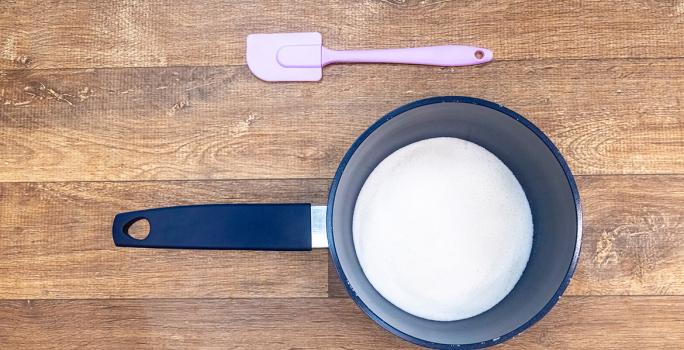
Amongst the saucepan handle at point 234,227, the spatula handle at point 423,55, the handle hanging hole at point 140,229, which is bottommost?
the saucepan handle at point 234,227

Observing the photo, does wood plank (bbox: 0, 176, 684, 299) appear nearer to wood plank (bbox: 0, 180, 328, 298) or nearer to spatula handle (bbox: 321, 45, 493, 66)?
wood plank (bbox: 0, 180, 328, 298)

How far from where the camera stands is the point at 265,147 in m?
0.61

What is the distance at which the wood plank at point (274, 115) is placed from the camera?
0.60 m

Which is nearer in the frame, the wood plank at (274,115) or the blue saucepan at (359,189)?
the blue saucepan at (359,189)

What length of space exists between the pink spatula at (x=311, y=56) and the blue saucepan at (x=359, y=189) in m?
0.09

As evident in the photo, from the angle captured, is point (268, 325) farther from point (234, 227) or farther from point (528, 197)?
point (528, 197)

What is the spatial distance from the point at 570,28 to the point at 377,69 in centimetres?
18

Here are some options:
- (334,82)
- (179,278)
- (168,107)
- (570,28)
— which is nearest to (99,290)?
(179,278)

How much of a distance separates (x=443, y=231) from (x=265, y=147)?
18cm

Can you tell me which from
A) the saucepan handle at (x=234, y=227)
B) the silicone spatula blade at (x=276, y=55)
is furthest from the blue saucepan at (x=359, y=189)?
the silicone spatula blade at (x=276, y=55)

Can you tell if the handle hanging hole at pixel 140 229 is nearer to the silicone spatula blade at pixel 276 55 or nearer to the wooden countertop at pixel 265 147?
the wooden countertop at pixel 265 147

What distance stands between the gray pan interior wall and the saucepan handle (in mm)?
40

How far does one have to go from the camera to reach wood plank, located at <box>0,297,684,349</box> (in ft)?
1.93

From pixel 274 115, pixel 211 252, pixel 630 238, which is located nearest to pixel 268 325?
pixel 211 252
